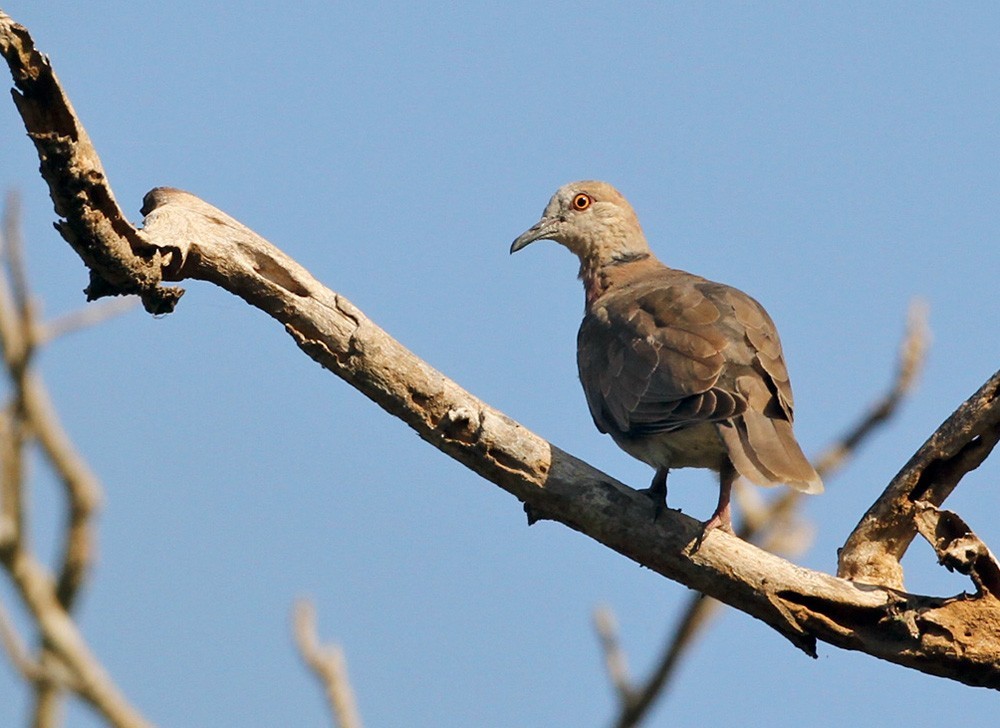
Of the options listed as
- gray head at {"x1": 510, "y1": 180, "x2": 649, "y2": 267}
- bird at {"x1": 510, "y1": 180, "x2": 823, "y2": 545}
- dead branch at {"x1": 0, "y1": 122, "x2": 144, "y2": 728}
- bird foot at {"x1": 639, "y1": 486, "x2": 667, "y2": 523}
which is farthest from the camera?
gray head at {"x1": 510, "y1": 180, "x2": 649, "y2": 267}

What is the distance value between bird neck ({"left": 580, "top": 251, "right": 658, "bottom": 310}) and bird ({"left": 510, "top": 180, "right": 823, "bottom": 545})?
1.50ft

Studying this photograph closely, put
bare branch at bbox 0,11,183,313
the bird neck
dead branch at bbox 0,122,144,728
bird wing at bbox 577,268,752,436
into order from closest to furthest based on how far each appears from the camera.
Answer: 1. dead branch at bbox 0,122,144,728
2. bare branch at bbox 0,11,183,313
3. bird wing at bbox 577,268,752,436
4. the bird neck

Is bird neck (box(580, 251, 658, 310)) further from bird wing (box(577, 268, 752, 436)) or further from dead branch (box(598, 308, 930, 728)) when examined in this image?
dead branch (box(598, 308, 930, 728))

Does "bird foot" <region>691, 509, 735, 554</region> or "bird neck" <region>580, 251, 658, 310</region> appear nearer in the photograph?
"bird foot" <region>691, 509, 735, 554</region>

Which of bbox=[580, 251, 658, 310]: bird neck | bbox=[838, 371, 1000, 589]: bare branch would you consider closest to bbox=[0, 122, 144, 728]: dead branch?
bbox=[838, 371, 1000, 589]: bare branch

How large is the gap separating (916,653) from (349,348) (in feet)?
7.64

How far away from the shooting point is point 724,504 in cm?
521

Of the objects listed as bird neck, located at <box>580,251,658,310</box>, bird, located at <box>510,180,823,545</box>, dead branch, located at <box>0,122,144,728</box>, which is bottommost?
dead branch, located at <box>0,122,144,728</box>

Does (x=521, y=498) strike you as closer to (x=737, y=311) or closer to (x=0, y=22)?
(x=737, y=311)

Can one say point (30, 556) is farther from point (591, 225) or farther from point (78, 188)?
point (591, 225)

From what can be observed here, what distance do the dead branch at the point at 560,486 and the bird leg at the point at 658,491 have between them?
0.04 m

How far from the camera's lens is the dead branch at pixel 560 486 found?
15.5 ft

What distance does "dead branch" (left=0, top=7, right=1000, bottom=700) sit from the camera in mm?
4734

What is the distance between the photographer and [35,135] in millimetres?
4105
